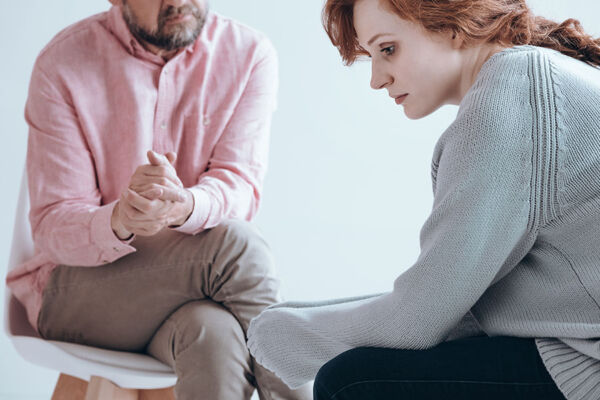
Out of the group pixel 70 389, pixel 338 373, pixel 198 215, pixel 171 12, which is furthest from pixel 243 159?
pixel 338 373

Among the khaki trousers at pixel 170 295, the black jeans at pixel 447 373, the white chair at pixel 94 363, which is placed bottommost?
the white chair at pixel 94 363

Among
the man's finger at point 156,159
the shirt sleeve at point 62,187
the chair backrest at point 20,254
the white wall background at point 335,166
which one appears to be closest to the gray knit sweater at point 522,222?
the man's finger at point 156,159

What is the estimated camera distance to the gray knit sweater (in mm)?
923

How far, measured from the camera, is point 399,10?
1101 mm

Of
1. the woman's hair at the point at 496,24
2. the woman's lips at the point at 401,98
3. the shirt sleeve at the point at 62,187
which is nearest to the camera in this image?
the woman's hair at the point at 496,24

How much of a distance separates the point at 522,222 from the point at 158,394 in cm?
102

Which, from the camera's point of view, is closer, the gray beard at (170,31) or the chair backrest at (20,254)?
the chair backrest at (20,254)

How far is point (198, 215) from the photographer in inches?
58.3

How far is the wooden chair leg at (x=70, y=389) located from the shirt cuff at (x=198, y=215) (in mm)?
480

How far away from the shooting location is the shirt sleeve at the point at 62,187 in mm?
1498

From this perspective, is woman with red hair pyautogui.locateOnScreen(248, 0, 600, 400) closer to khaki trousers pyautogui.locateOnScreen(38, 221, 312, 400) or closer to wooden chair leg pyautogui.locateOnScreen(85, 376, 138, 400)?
khaki trousers pyautogui.locateOnScreen(38, 221, 312, 400)

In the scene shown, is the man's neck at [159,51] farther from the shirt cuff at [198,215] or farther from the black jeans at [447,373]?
the black jeans at [447,373]

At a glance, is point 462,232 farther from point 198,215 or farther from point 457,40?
point 198,215

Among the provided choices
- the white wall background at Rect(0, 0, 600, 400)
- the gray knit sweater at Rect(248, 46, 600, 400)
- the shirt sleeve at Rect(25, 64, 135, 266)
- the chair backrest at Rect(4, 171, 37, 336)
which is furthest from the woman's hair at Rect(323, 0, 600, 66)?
the white wall background at Rect(0, 0, 600, 400)
